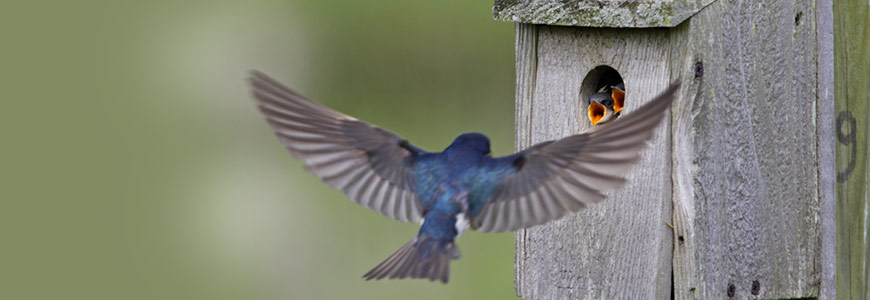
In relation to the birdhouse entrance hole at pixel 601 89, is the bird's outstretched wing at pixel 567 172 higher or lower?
lower

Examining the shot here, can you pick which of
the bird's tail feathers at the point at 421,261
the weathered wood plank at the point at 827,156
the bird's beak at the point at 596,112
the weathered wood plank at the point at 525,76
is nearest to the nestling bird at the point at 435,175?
the bird's tail feathers at the point at 421,261

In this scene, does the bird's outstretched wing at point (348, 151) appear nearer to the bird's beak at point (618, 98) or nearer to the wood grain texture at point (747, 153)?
the bird's beak at point (618, 98)

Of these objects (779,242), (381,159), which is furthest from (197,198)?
(779,242)

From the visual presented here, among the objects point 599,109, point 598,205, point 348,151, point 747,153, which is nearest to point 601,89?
point 599,109

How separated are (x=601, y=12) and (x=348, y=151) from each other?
2.43 ft

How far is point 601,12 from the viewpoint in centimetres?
298

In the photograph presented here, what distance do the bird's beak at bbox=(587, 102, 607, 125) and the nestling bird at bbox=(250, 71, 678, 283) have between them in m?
0.34

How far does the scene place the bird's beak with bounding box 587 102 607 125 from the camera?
10.6ft

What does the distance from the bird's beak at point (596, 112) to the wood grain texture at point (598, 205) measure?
0.12ft

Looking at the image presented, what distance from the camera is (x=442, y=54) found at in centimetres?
584

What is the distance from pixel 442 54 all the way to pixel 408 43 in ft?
0.59

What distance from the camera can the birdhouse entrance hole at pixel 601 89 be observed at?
3209 mm

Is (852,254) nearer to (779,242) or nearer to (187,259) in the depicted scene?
(779,242)

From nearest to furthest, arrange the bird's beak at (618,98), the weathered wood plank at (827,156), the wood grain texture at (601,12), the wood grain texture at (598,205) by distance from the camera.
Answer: the wood grain texture at (601,12), the wood grain texture at (598,205), the weathered wood plank at (827,156), the bird's beak at (618,98)
